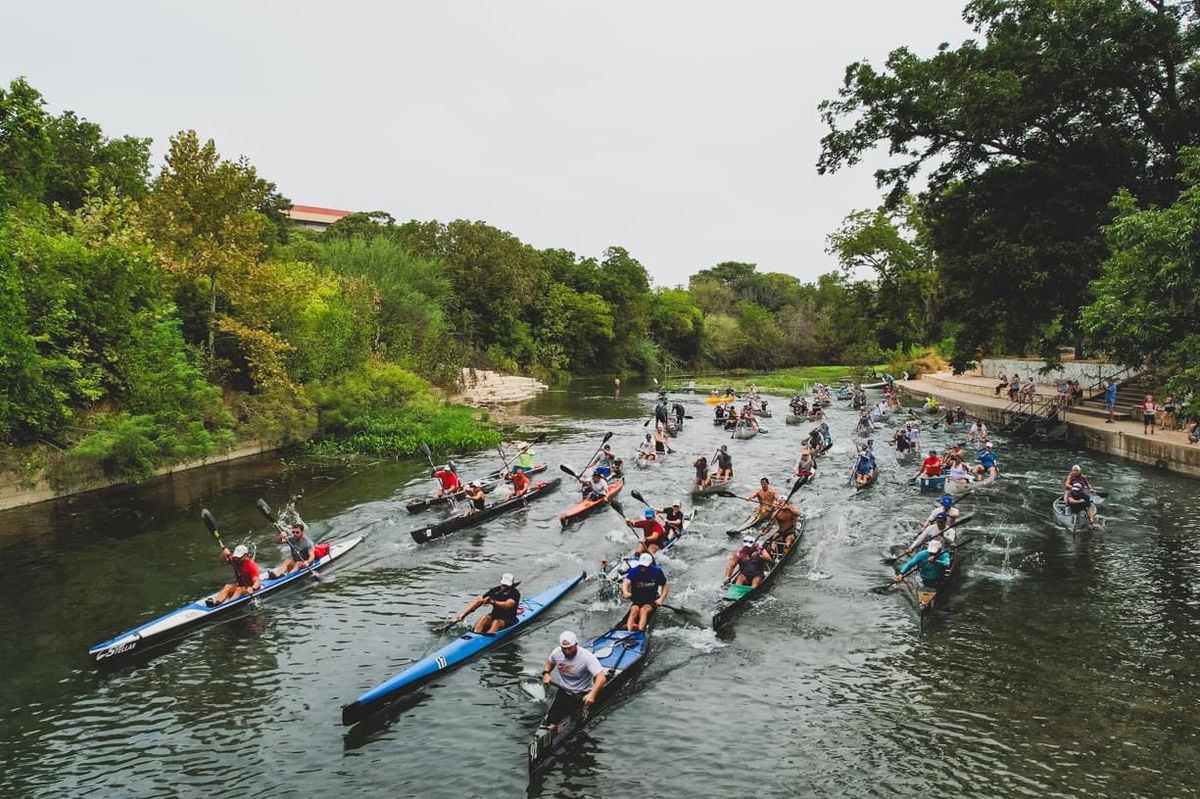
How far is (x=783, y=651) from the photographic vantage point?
12484 mm

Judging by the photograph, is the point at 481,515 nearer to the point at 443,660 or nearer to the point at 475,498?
the point at 475,498

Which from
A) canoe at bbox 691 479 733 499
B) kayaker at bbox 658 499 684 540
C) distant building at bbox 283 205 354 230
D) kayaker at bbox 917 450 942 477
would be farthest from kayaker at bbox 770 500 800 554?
distant building at bbox 283 205 354 230

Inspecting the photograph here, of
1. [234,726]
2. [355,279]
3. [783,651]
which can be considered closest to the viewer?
[234,726]

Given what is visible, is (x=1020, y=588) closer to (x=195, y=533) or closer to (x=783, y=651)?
(x=783, y=651)

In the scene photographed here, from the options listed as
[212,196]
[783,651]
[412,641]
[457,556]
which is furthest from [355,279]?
[783,651]

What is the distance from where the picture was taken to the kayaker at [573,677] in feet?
32.8

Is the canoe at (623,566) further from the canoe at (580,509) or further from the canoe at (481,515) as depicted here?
the canoe at (481,515)

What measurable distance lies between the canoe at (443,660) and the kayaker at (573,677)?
230cm

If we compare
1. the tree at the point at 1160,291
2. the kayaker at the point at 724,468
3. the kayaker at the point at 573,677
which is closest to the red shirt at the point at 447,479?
the kayaker at the point at 724,468

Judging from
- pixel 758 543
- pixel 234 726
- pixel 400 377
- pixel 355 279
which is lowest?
pixel 234 726

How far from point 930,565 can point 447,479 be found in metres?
14.0

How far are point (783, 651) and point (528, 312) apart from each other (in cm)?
6827

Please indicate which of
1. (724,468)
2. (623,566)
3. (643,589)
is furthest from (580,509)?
(643,589)

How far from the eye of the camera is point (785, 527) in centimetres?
1752
